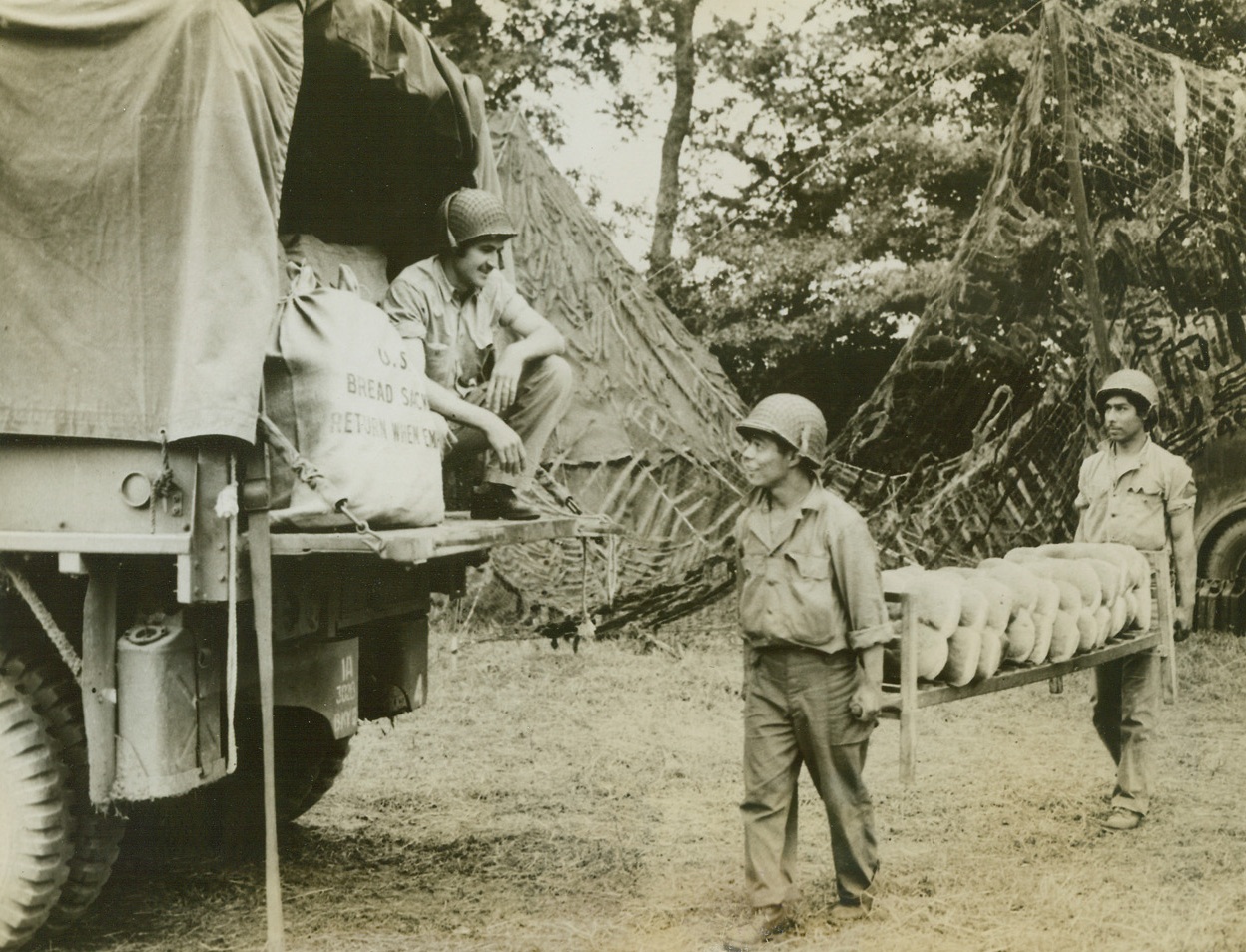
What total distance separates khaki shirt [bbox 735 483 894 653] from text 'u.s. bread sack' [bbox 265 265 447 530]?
112 centimetres

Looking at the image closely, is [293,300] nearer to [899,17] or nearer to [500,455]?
[500,455]

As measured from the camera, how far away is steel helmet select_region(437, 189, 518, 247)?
471 centimetres

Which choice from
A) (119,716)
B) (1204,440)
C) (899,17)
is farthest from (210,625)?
(899,17)

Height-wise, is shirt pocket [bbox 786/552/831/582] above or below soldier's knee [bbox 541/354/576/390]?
below

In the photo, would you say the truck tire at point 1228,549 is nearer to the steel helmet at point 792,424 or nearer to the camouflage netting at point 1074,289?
the camouflage netting at point 1074,289

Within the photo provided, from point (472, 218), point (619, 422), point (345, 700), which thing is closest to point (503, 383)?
point (472, 218)

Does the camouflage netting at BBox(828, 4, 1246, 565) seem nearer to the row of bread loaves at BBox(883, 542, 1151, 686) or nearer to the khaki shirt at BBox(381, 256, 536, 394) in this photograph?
the row of bread loaves at BBox(883, 542, 1151, 686)

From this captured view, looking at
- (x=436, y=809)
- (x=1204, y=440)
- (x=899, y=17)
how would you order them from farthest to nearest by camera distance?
1. (x=899, y=17)
2. (x=1204, y=440)
3. (x=436, y=809)

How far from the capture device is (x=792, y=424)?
13.7 ft

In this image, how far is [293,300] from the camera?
3.68 meters

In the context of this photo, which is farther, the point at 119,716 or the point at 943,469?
the point at 943,469

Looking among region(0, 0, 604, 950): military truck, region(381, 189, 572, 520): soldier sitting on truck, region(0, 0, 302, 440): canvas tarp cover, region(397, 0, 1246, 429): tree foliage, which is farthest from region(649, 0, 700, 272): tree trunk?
region(0, 0, 302, 440): canvas tarp cover

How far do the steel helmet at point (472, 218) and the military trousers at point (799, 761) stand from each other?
1.79m

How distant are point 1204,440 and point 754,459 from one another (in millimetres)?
5720
